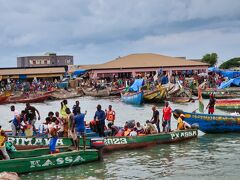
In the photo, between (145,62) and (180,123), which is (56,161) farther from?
(145,62)

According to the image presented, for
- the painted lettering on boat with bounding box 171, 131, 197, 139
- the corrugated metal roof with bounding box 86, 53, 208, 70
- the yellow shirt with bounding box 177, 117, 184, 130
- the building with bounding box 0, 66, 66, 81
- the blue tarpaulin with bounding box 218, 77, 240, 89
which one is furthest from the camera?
the building with bounding box 0, 66, 66, 81

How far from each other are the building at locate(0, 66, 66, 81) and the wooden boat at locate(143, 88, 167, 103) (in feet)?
127

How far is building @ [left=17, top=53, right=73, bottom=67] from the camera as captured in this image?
5064 inches

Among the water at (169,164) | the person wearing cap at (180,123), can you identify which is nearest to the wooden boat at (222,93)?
the water at (169,164)

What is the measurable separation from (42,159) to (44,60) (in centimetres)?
11473

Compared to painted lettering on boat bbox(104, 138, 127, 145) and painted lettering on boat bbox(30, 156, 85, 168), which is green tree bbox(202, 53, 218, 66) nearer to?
painted lettering on boat bbox(104, 138, 127, 145)

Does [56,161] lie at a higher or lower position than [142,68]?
lower

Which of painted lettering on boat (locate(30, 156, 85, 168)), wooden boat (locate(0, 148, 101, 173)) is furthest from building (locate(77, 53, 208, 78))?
painted lettering on boat (locate(30, 156, 85, 168))

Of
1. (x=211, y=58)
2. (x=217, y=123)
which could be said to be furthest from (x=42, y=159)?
(x=211, y=58)

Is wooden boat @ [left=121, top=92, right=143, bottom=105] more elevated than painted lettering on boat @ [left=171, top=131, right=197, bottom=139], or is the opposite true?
wooden boat @ [left=121, top=92, right=143, bottom=105]

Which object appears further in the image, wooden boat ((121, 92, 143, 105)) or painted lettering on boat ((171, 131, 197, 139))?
wooden boat ((121, 92, 143, 105))

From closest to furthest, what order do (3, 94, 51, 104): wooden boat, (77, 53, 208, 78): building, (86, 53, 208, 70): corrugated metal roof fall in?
(3, 94, 51, 104): wooden boat → (77, 53, 208, 78): building → (86, 53, 208, 70): corrugated metal roof

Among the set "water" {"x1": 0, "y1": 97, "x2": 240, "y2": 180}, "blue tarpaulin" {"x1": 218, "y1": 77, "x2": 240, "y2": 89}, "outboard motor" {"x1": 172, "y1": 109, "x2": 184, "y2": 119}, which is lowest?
"water" {"x1": 0, "y1": 97, "x2": 240, "y2": 180}

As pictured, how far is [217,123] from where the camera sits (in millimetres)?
24375
